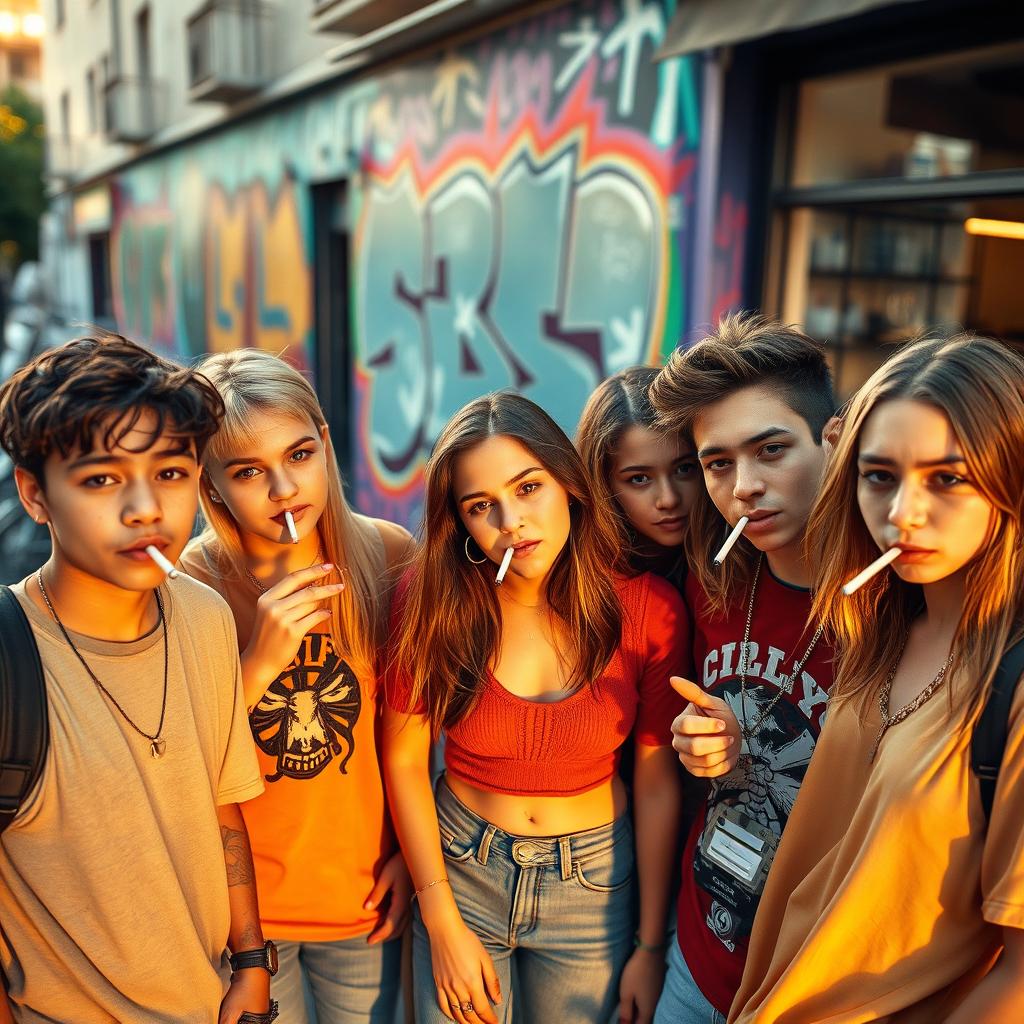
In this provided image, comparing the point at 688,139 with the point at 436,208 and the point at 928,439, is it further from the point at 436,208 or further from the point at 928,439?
the point at 928,439

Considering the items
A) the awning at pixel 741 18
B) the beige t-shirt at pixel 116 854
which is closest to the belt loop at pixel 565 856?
the beige t-shirt at pixel 116 854

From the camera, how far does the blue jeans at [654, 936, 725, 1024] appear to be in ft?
6.07

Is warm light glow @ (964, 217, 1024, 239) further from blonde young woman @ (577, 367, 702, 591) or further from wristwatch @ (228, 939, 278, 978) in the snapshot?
wristwatch @ (228, 939, 278, 978)

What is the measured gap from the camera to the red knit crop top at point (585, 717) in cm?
199

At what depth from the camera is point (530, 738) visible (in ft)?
6.53

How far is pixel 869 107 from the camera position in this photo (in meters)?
4.15

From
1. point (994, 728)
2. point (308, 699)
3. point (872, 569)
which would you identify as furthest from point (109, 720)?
point (994, 728)

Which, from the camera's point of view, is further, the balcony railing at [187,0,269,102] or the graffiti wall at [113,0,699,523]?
the balcony railing at [187,0,269,102]

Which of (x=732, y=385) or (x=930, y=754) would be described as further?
(x=732, y=385)

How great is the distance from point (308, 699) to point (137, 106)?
13.1 meters

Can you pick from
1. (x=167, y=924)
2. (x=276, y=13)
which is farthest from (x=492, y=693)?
(x=276, y=13)

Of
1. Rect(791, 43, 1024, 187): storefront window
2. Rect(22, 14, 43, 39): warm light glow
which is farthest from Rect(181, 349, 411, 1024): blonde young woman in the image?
Rect(22, 14, 43, 39): warm light glow

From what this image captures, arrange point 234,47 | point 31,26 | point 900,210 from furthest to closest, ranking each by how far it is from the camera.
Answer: point 31,26 → point 234,47 → point 900,210

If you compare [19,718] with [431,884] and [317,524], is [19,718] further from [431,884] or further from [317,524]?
[431,884]
